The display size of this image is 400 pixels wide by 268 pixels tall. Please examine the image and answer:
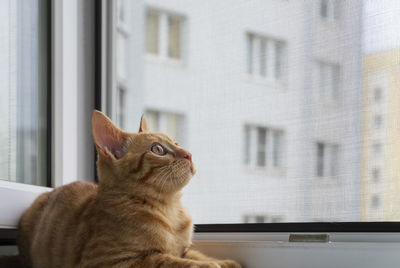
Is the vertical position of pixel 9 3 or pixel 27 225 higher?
pixel 9 3

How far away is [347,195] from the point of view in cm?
116

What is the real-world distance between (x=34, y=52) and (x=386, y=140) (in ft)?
3.60

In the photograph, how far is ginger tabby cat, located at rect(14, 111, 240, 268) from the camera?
43.3 inches

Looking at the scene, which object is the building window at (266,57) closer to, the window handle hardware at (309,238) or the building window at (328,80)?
the building window at (328,80)

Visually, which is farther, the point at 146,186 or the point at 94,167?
the point at 94,167

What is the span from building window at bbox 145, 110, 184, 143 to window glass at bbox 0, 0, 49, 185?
0.41m

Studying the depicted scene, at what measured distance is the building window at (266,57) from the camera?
130 cm

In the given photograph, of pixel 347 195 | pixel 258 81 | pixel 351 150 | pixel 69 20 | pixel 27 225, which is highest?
pixel 69 20

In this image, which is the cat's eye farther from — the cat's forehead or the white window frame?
the white window frame

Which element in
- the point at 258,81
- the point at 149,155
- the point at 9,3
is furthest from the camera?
the point at 9,3

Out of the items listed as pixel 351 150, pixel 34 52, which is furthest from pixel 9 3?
pixel 351 150

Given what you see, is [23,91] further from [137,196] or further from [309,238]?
[309,238]

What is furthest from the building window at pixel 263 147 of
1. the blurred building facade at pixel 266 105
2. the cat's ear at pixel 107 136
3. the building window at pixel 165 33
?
the building window at pixel 165 33

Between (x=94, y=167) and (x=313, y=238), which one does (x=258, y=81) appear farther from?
(x=94, y=167)
